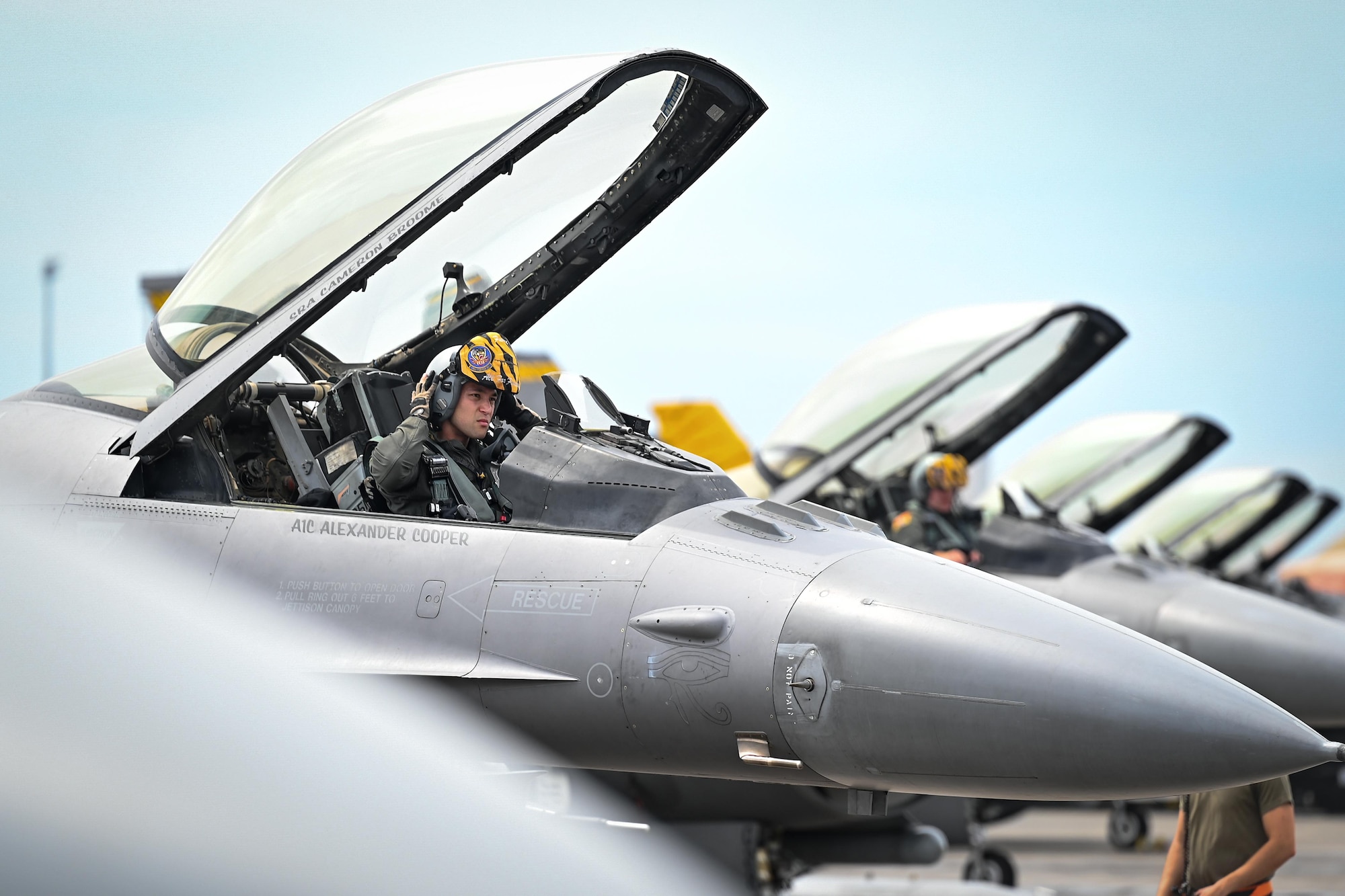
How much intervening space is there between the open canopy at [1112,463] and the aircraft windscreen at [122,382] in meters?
8.18

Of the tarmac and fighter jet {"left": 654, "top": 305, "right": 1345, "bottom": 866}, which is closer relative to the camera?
fighter jet {"left": 654, "top": 305, "right": 1345, "bottom": 866}

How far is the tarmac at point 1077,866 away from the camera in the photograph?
10734mm

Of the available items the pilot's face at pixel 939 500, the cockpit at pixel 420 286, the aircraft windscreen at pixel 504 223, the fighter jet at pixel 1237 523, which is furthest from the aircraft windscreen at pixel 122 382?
the fighter jet at pixel 1237 523

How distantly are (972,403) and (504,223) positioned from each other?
17.7 ft

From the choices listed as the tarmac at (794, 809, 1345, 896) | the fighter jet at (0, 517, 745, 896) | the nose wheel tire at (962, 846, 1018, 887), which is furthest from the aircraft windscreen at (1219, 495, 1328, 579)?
the fighter jet at (0, 517, 745, 896)

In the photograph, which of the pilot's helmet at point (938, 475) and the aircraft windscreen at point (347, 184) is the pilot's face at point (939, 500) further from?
the aircraft windscreen at point (347, 184)

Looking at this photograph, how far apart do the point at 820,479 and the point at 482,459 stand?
4451mm

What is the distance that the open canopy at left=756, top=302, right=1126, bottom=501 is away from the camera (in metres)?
9.46

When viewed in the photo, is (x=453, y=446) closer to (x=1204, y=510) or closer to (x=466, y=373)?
(x=466, y=373)

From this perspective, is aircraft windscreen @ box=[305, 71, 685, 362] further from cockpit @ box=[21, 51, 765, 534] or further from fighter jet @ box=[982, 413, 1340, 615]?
fighter jet @ box=[982, 413, 1340, 615]

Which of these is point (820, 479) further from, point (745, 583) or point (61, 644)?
point (61, 644)

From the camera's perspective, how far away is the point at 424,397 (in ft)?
16.9

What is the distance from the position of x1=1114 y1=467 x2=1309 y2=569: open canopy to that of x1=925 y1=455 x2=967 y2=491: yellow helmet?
609 cm

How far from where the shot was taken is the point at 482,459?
208 inches
